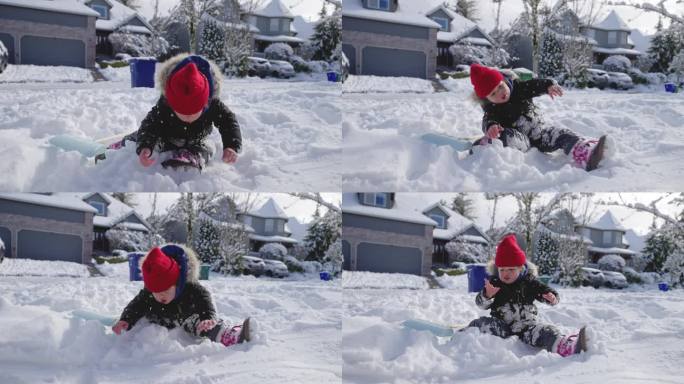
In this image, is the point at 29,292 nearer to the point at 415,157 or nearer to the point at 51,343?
the point at 51,343

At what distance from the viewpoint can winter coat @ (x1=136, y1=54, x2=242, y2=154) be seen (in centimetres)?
178

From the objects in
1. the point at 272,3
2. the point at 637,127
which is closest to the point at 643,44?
the point at 637,127

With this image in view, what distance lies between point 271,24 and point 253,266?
0.87 metres

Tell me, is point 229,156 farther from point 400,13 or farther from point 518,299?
point 518,299

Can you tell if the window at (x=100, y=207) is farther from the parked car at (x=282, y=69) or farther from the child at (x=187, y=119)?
the parked car at (x=282, y=69)

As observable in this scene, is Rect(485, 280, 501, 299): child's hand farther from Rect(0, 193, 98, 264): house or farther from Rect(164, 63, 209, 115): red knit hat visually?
Rect(0, 193, 98, 264): house

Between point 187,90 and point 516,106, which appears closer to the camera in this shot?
point 187,90

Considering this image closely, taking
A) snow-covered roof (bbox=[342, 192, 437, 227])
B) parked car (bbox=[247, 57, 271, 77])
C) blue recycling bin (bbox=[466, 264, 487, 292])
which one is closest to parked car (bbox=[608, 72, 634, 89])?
blue recycling bin (bbox=[466, 264, 487, 292])

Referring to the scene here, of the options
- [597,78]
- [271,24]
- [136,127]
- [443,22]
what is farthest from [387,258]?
[597,78]

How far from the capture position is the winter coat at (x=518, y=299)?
5.98 feet

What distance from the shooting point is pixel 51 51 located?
2.12m

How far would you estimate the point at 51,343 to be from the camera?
5.43 feet

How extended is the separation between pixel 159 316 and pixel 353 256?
1.92ft

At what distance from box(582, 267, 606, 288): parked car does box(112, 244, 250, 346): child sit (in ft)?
4.15
